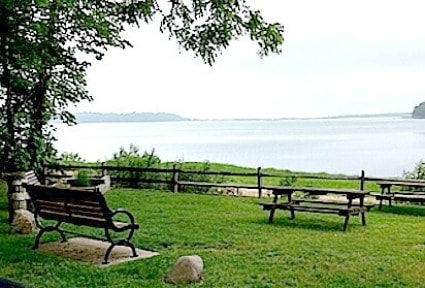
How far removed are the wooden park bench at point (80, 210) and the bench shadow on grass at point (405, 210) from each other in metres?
6.33

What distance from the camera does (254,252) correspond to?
7238 millimetres

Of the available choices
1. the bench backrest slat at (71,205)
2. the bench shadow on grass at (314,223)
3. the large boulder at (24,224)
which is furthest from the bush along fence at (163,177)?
the bench backrest slat at (71,205)

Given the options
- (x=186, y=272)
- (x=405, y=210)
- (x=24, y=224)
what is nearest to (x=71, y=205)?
(x=24, y=224)

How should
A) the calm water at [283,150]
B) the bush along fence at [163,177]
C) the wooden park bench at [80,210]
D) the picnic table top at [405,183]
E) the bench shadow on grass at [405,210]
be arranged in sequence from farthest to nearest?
1. the calm water at [283,150]
2. the bush along fence at [163,177]
3. the picnic table top at [405,183]
4. the bench shadow on grass at [405,210]
5. the wooden park bench at [80,210]

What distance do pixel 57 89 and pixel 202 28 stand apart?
3309 mm

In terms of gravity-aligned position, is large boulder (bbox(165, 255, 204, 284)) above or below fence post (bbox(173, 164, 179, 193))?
below

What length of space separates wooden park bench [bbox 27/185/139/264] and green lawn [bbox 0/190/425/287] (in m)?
0.44

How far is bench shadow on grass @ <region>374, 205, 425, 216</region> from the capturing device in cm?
1155

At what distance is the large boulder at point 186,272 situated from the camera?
583 centimetres

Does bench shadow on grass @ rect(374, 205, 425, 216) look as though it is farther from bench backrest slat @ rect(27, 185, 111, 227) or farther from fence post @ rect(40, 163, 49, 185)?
fence post @ rect(40, 163, 49, 185)

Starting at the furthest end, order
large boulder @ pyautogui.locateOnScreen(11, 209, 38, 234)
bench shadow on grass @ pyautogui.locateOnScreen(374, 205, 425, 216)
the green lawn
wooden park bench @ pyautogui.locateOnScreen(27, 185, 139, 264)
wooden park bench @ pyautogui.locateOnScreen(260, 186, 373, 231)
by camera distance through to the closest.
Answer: bench shadow on grass @ pyautogui.locateOnScreen(374, 205, 425, 216), wooden park bench @ pyautogui.locateOnScreen(260, 186, 373, 231), large boulder @ pyautogui.locateOnScreen(11, 209, 38, 234), wooden park bench @ pyautogui.locateOnScreen(27, 185, 139, 264), the green lawn

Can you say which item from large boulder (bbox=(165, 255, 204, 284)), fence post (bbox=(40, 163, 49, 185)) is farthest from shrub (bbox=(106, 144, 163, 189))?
large boulder (bbox=(165, 255, 204, 284))

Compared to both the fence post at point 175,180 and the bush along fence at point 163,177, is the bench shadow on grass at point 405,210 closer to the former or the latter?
the bush along fence at point 163,177

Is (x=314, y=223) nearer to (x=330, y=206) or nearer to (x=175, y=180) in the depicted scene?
(x=330, y=206)
